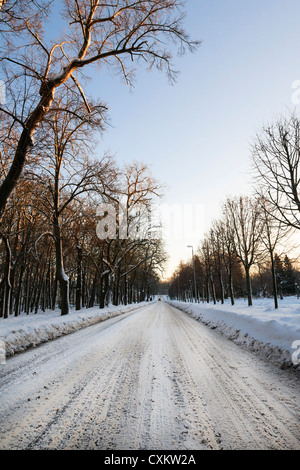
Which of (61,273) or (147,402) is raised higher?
(61,273)

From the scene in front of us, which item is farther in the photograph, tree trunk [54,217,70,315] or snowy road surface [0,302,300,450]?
tree trunk [54,217,70,315]

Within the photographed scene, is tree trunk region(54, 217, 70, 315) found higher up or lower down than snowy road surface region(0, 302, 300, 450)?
higher up

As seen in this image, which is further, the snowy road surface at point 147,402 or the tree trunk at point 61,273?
the tree trunk at point 61,273

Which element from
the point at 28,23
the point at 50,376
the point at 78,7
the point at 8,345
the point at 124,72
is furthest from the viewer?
the point at 124,72

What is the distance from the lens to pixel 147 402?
2.87 m

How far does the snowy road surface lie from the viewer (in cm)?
213

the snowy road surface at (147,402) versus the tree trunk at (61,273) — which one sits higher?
the tree trunk at (61,273)

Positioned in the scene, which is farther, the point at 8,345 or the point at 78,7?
the point at 78,7

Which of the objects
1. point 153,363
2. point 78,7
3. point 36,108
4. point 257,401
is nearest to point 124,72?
point 78,7

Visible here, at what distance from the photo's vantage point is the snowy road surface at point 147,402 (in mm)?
2129

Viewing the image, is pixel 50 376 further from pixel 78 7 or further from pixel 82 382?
pixel 78 7
